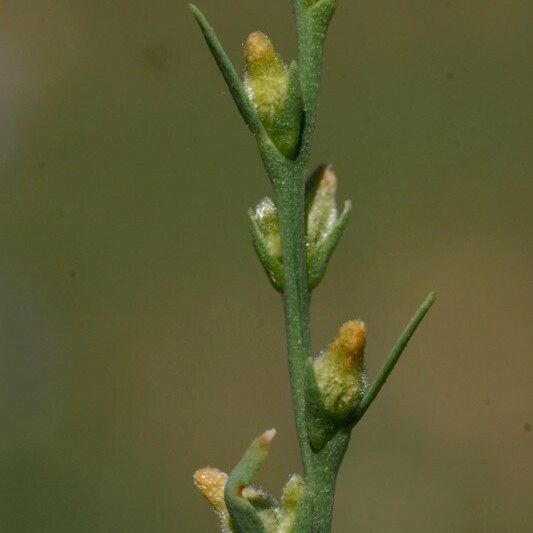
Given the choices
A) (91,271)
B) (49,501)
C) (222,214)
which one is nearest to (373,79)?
(222,214)

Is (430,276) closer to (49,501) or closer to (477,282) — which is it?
(477,282)

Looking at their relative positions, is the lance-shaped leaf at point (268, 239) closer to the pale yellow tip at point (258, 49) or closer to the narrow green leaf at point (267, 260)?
the narrow green leaf at point (267, 260)

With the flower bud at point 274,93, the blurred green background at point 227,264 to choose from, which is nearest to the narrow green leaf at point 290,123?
the flower bud at point 274,93

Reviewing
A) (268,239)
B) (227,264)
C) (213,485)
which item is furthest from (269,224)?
(227,264)

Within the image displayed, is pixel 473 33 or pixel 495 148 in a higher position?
pixel 473 33

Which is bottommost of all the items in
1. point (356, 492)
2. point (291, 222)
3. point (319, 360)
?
point (356, 492)

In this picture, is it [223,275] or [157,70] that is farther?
[157,70]
